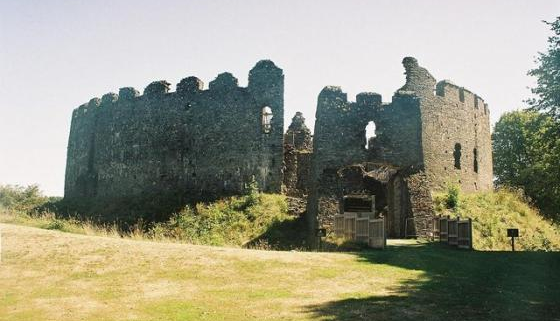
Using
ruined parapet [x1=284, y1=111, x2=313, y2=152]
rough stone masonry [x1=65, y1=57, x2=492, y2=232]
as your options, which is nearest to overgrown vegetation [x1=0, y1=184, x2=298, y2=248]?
rough stone masonry [x1=65, y1=57, x2=492, y2=232]

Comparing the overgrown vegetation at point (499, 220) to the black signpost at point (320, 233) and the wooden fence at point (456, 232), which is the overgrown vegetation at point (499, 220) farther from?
the black signpost at point (320, 233)

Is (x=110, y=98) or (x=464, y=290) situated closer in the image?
(x=464, y=290)

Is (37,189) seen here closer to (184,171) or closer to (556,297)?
(184,171)

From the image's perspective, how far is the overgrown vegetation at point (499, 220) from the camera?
25391 millimetres

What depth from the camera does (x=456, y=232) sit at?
21.6 m

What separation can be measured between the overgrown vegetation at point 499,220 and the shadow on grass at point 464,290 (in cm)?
674

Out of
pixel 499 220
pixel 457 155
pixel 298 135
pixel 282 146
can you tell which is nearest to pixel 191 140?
pixel 282 146

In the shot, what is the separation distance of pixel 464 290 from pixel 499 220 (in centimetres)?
1755

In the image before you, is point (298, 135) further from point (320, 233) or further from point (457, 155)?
point (320, 233)

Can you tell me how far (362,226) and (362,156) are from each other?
18.5 ft

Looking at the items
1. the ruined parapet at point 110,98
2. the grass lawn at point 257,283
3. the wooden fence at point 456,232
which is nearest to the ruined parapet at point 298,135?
the wooden fence at point 456,232

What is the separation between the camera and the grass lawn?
10125 mm

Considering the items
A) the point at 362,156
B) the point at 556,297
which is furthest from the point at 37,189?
the point at 556,297

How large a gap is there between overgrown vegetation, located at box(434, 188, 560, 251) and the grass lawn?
6.71m
